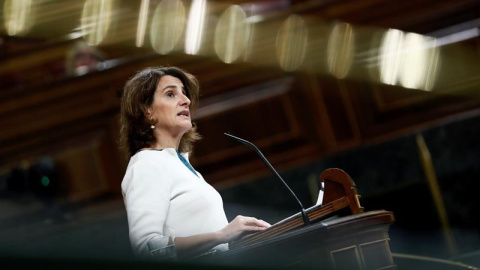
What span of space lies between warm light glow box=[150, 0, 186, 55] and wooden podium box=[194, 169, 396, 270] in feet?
3.28

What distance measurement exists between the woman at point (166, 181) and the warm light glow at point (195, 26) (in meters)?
→ 0.87

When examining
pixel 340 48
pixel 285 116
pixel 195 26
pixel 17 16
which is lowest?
pixel 285 116

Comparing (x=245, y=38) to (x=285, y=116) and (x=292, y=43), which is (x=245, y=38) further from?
(x=285, y=116)

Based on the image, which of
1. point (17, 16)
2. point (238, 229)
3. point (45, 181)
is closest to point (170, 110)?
point (238, 229)

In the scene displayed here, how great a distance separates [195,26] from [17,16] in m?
0.39

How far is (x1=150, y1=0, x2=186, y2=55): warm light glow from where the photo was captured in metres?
1.57

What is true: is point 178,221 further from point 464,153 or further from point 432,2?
point 432,2

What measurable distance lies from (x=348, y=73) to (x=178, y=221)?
3.07 feet

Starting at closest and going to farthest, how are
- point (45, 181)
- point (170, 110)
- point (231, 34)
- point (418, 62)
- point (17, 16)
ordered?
point (170, 110) → point (45, 181) → point (418, 62) → point (231, 34) → point (17, 16)

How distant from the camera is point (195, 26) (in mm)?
1611

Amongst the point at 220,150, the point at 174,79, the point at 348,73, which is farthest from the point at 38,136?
the point at 174,79

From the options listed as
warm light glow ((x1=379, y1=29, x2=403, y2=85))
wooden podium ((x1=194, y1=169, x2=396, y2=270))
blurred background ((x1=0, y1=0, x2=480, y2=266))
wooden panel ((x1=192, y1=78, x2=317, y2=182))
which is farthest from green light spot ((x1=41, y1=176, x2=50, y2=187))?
wooden podium ((x1=194, y1=169, x2=396, y2=270))

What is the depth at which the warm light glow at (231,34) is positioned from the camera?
1551mm

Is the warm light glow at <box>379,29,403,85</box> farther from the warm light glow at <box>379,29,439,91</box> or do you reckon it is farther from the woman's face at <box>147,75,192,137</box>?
the woman's face at <box>147,75,192,137</box>
